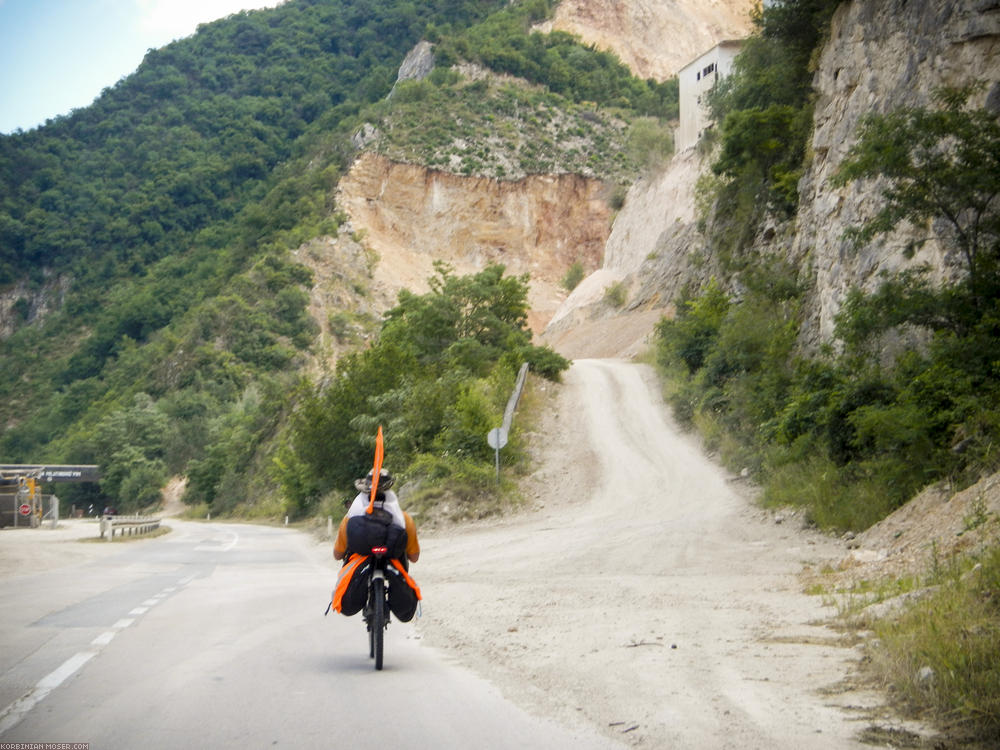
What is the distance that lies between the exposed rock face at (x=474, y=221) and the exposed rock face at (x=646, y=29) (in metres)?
45.2

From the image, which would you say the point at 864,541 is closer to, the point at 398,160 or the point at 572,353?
the point at 572,353

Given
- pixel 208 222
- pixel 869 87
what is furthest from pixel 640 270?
pixel 208 222

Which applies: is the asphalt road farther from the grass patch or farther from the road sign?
the road sign

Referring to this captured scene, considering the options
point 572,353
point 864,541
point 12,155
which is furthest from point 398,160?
point 864,541

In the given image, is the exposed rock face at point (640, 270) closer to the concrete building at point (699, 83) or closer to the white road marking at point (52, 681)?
the concrete building at point (699, 83)

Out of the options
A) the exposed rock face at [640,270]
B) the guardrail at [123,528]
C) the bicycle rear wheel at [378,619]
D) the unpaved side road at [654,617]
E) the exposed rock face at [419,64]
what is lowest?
the guardrail at [123,528]

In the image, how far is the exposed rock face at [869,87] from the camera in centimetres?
2044

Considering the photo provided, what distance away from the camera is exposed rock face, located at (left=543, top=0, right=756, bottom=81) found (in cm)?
14150

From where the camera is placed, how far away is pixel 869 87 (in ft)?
80.4

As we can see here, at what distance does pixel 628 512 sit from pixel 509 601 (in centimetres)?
1223

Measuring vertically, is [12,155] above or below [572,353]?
above

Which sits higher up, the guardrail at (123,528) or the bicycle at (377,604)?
the bicycle at (377,604)

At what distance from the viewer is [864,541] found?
→ 1470 cm

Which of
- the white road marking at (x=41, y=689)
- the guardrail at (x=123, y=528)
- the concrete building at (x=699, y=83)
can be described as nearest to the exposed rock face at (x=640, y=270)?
the concrete building at (x=699, y=83)
